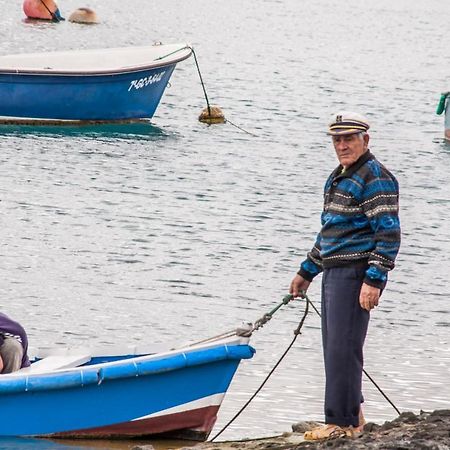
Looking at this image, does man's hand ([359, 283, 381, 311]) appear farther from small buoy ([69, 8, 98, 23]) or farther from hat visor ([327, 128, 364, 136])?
small buoy ([69, 8, 98, 23])

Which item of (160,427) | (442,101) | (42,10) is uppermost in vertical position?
(160,427)

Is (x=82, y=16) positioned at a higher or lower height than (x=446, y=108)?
lower

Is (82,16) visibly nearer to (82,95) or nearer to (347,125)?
(82,95)

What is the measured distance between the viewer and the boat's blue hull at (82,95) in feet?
76.9

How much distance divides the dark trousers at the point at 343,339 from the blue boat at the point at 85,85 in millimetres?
15880

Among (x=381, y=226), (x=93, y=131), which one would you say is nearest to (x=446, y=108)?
(x=93, y=131)

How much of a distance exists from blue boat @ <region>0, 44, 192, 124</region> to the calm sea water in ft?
1.15

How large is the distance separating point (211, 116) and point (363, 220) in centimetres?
1917

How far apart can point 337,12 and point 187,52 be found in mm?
41069

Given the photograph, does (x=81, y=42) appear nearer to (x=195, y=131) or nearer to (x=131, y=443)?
(x=195, y=131)

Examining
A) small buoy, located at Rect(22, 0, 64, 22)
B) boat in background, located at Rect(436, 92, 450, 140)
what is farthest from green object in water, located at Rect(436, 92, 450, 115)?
small buoy, located at Rect(22, 0, 64, 22)

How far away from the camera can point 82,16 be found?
149 feet

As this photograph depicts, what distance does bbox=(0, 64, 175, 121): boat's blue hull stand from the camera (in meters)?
23.4

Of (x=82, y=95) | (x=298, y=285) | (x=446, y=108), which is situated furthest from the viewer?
(x=446, y=108)
